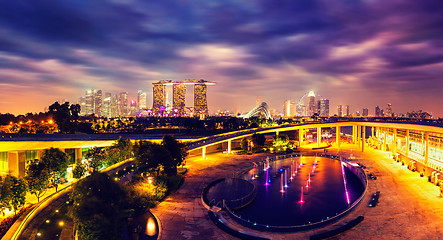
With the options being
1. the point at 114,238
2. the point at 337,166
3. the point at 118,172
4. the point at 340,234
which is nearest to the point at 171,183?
the point at 118,172

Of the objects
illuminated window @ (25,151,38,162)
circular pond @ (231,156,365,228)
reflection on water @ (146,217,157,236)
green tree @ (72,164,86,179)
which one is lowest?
circular pond @ (231,156,365,228)

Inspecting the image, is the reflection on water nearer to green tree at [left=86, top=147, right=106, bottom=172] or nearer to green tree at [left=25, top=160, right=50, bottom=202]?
green tree at [left=25, top=160, right=50, bottom=202]

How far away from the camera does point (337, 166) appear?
48.2 meters

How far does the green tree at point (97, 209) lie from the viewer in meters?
14.4

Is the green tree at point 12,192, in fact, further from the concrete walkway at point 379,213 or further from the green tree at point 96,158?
the green tree at point 96,158

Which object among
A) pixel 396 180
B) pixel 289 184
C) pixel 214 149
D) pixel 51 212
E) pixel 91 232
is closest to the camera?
pixel 91 232

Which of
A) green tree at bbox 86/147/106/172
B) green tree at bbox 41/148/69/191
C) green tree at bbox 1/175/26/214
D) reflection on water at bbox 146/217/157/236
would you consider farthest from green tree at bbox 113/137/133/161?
reflection on water at bbox 146/217/157/236

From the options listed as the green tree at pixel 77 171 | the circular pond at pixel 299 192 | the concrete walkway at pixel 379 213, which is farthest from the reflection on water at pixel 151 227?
the green tree at pixel 77 171

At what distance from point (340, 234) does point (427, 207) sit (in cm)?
1055

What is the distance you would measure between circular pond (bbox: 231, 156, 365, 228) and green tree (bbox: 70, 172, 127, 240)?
9.83 m

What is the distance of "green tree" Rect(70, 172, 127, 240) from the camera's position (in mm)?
14422

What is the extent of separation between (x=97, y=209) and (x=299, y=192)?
2447cm

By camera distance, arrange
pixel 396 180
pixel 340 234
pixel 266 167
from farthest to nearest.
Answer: pixel 266 167 < pixel 396 180 < pixel 340 234

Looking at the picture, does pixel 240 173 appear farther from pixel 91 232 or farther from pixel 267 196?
pixel 91 232
